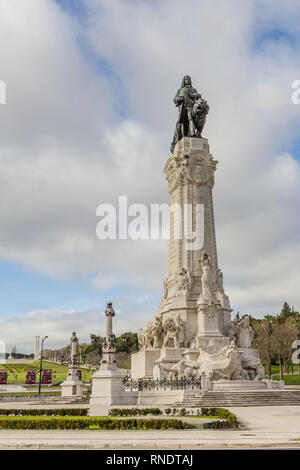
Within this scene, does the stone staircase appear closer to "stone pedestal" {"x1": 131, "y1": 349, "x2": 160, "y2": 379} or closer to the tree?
"stone pedestal" {"x1": 131, "y1": 349, "x2": 160, "y2": 379}

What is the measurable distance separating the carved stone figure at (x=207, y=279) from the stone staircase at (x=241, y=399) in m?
8.63

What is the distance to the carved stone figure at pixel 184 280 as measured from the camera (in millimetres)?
35688

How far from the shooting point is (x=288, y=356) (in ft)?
221

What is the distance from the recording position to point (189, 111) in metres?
42.6

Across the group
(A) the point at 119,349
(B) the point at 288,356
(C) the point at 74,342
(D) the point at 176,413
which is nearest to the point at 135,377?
(C) the point at 74,342

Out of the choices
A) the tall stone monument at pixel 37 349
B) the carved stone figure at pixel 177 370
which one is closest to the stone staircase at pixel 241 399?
the carved stone figure at pixel 177 370

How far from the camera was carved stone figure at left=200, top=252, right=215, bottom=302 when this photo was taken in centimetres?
3453

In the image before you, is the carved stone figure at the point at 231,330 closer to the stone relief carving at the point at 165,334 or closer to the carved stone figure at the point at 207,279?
the carved stone figure at the point at 207,279

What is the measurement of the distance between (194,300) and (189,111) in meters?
17.4

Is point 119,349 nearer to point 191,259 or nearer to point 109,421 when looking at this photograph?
point 191,259

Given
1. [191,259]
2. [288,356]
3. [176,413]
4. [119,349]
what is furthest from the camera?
[119,349]

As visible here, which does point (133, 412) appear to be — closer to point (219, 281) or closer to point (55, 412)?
point (55, 412)

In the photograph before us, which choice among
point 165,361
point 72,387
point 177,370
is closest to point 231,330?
point 165,361
